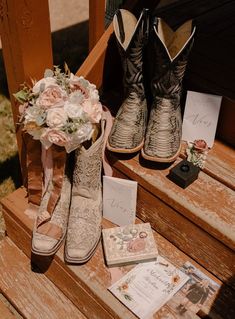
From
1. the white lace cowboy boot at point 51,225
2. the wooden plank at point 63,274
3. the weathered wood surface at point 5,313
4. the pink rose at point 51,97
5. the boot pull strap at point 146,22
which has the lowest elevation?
the weathered wood surface at point 5,313

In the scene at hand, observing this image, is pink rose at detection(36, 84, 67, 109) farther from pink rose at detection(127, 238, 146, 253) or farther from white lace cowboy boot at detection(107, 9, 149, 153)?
pink rose at detection(127, 238, 146, 253)

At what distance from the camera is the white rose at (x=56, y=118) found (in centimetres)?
152

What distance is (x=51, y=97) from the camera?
5.06ft

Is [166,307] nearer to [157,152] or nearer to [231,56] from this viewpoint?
[157,152]

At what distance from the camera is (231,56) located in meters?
2.29

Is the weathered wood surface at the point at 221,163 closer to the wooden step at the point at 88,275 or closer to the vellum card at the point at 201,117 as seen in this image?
the vellum card at the point at 201,117

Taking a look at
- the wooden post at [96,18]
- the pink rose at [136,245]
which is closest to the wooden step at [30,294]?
the pink rose at [136,245]

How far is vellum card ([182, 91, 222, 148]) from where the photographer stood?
1758mm

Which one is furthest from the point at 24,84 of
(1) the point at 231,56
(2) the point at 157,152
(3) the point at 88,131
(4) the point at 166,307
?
(1) the point at 231,56

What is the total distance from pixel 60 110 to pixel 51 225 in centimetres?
52

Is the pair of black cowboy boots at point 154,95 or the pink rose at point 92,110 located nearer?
the pink rose at point 92,110

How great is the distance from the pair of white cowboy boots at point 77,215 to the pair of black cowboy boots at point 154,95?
5.1 inches

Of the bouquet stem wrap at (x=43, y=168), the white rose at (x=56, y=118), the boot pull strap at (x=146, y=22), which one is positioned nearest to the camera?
the white rose at (x=56, y=118)

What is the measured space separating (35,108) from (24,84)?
206 mm
